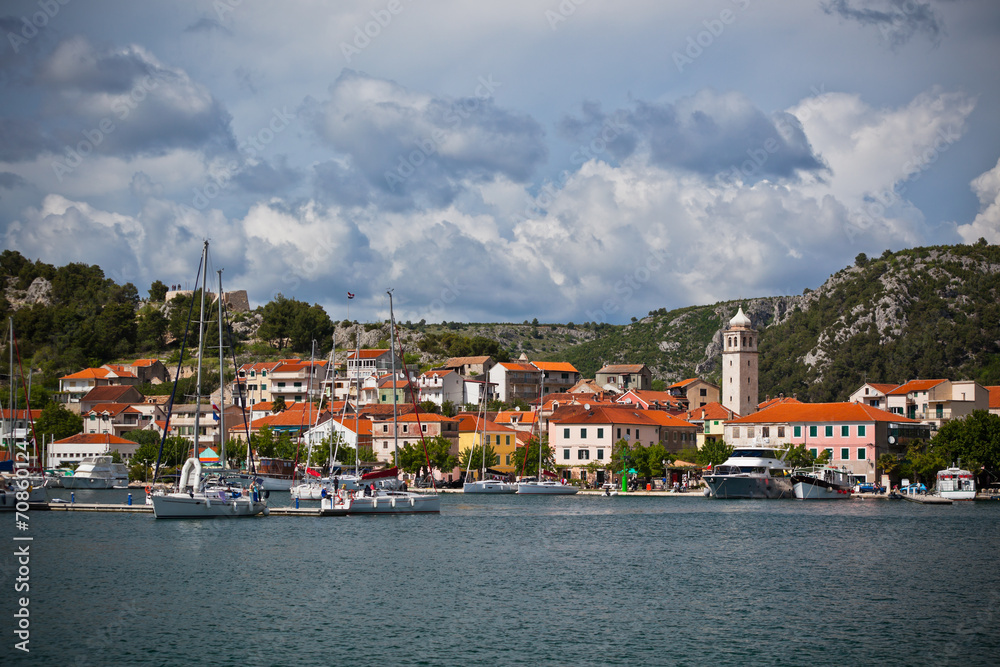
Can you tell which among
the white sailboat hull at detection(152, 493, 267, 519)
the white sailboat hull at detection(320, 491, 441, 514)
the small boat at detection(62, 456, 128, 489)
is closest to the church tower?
the small boat at detection(62, 456, 128, 489)

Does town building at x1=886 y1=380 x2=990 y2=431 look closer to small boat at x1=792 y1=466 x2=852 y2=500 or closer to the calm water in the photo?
small boat at x1=792 y1=466 x2=852 y2=500

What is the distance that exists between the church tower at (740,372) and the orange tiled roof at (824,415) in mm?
28009

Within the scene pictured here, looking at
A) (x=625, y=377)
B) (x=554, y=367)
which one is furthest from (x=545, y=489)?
(x=625, y=377)

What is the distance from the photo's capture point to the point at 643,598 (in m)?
34.8

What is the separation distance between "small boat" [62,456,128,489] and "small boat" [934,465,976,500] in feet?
260

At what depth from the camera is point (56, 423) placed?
5059 inches

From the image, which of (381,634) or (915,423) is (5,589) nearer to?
(381,634)

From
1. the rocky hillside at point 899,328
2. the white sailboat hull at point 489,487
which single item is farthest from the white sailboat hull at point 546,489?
the rocky hillside at point 899,328

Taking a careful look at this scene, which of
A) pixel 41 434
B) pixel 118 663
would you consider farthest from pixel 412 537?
pixel 41 434

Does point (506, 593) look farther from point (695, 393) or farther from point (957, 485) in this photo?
point (695, 393)

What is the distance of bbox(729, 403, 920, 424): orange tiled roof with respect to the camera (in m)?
93.7

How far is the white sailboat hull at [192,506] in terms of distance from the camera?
190ft

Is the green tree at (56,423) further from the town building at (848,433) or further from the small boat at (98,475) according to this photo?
the town building at (848,433)

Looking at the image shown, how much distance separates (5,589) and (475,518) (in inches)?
1319
